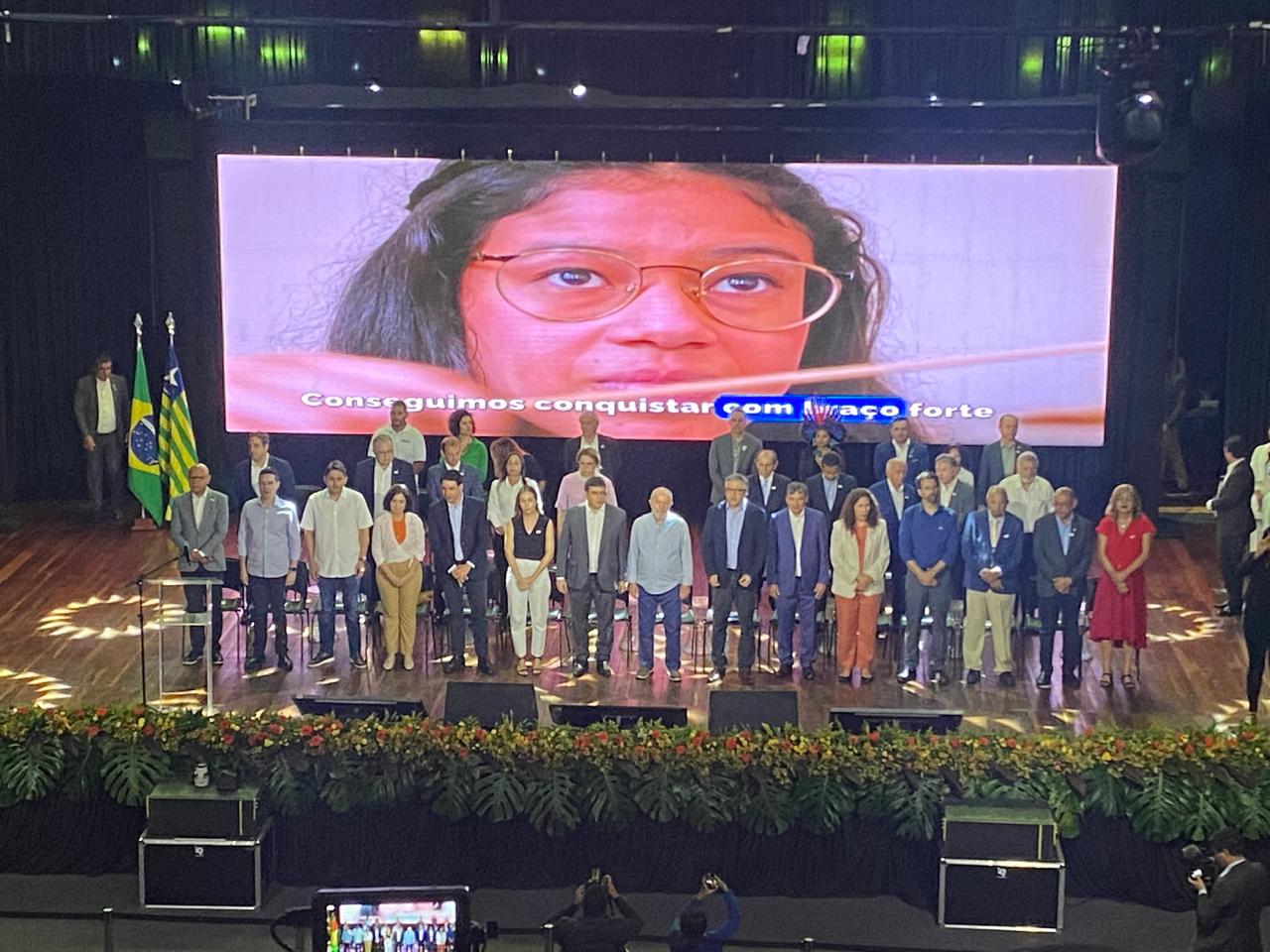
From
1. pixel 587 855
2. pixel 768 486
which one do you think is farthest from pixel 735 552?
pixel 587 855

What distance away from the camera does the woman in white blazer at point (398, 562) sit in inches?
448

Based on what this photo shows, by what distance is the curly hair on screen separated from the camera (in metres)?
14.6

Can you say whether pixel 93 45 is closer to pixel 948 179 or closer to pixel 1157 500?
pixel 948 179

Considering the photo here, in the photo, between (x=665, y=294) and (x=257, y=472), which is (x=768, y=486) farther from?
(x=665, y=294)

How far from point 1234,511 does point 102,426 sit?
8340mm

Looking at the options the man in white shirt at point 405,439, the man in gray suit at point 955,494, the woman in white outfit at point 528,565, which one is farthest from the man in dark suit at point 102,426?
the man in gray suit at point 955,494

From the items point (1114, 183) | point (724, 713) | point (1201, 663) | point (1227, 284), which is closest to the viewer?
point (724, 713)

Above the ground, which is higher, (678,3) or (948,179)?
(678,3)

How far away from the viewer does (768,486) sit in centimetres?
1169

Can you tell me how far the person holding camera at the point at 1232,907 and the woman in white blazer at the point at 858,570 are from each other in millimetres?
3582

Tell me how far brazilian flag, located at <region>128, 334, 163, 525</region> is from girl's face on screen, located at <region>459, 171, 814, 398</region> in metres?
2.45

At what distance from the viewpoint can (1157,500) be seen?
15.0m

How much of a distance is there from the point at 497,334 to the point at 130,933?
6959mm

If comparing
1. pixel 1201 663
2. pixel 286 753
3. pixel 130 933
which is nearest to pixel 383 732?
pixel 286 753
